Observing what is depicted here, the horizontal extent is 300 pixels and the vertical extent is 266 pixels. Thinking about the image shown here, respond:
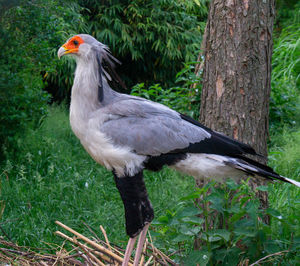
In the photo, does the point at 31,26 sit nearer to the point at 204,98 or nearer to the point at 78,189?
the point at 78,189

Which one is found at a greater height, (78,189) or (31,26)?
(31,26)

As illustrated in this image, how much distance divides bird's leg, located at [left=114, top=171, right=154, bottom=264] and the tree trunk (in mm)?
795

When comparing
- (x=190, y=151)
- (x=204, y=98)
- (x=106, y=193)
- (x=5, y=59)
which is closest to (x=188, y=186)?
(x=106, y=193)

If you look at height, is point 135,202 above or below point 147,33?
below

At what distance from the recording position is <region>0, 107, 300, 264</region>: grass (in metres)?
4.24

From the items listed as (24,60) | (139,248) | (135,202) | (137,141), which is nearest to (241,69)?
(137,141)

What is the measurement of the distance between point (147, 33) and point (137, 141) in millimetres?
5700

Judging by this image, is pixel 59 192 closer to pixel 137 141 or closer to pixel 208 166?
pixel 137 141

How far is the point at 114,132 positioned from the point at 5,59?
268 cm

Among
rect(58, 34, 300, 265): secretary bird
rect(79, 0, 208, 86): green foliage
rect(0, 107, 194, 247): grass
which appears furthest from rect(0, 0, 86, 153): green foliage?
rect(79, 0, 208, 86): green foliage

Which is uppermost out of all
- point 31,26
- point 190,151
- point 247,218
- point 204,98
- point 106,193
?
point 31,26

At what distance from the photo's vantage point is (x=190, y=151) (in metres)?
3.12

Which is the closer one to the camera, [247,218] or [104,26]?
[247,218]

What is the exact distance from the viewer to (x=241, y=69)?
11.3 feet
